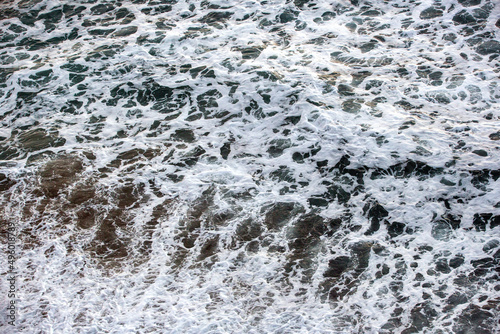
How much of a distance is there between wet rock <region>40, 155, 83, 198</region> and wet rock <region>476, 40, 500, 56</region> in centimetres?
753

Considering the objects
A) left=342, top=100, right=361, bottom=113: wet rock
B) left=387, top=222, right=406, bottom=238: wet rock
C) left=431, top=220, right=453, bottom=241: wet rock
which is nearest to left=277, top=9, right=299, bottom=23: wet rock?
left=342, top=100, right=361, bottom=113: wet rock

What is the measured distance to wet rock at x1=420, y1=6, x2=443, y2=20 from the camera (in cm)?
855

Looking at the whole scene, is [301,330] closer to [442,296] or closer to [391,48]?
[442,296]

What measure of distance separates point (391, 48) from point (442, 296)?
517 centimetres

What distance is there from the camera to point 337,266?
5.03m

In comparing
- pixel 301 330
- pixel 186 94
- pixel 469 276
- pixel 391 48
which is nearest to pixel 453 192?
pixel 469 276

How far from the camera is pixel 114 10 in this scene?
9820 mm

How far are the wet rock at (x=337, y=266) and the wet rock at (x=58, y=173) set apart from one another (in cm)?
405

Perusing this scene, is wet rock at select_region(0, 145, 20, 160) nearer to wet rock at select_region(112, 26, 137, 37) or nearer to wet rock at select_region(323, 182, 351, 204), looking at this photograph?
wet rock at select_region(112, 26, 137, 37)

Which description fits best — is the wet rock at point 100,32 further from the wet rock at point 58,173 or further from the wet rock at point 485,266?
the wet rock at point 485,266

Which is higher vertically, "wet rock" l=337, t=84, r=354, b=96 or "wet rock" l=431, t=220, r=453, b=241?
"wet rock" l=337, t=84, r=354, b=96

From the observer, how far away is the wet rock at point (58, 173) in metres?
6.06

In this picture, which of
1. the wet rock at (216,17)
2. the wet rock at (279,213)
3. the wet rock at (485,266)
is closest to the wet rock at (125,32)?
the wet rock at (216,17)

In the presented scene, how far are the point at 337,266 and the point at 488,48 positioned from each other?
5.57m
